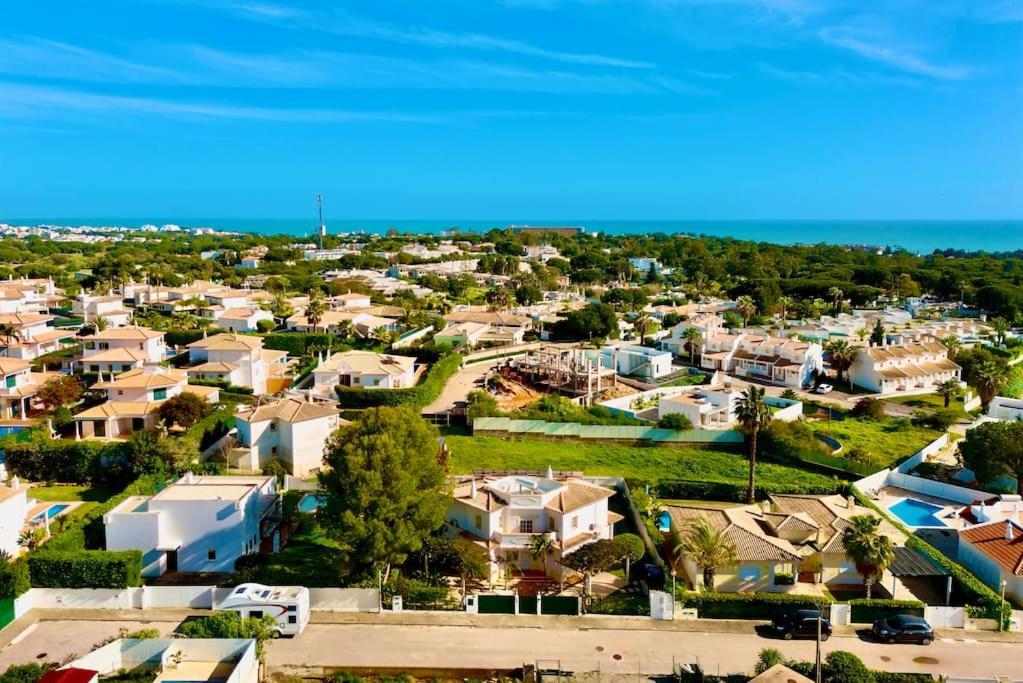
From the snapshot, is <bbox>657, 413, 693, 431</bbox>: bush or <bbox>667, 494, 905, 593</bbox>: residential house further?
<bbox>657, 413, 693, 431</bbox>: bush

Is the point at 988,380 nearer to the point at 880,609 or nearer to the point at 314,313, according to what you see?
the point at 880,609

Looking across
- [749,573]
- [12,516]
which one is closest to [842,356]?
[749,573]

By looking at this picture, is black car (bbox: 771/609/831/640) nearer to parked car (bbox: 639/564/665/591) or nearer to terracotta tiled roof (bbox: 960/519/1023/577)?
parked car (bbox: 639/564/665/591)

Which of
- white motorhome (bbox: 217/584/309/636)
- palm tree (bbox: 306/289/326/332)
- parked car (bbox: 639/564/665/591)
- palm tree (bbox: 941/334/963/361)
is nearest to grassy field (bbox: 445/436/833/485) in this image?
parked car (bbox: 639/564/665/591)

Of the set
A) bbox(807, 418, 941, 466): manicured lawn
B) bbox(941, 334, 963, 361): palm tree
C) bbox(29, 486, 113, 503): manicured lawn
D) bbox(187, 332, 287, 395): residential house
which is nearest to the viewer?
bbox(29, 486, 113, 503): manicured lawn

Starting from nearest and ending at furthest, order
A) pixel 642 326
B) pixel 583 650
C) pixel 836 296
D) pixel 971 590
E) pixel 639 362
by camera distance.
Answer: pixel 583 650 → pixel 971 590 → pixel 639 362 → pixel 642 326 → pixel 836 296

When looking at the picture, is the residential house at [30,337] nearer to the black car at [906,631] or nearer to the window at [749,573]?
the window at [749,573]

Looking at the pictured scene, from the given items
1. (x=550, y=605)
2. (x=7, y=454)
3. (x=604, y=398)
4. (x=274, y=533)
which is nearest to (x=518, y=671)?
(x=550, y=605)

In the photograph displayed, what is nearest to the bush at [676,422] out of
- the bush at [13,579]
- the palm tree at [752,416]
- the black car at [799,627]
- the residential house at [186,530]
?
the palm tree at [752,416]
